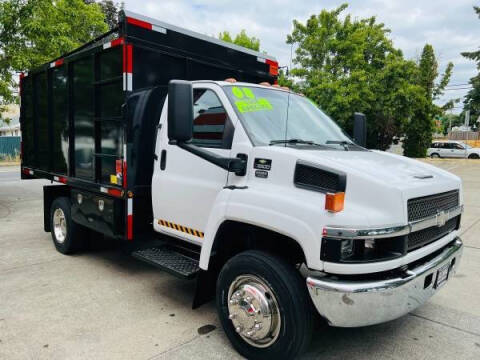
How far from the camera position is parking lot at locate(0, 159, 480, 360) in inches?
126

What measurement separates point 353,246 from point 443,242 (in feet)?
3.78

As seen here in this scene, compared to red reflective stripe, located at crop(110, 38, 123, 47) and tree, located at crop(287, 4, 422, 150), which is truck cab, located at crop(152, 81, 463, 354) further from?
A: tree, located at crop(287, 4, 422, 150)

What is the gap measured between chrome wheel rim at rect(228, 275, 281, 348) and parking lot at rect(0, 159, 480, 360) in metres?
0.32

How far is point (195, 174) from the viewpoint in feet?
12.3

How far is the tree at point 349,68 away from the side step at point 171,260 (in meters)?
17.9

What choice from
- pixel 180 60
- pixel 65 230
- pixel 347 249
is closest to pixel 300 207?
pixel 347 249

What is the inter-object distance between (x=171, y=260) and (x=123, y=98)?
69.2 inches

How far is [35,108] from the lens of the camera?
631cm

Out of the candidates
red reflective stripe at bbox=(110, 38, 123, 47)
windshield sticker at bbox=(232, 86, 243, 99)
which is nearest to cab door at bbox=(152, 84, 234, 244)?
windshield sticker at bbox=(232, 86, 243, 99)

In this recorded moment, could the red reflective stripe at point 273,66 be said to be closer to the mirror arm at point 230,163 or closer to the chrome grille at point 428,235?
the mirror arm at point 230,163

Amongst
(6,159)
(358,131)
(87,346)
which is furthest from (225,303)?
(6,159)

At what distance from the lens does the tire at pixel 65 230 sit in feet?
18.0

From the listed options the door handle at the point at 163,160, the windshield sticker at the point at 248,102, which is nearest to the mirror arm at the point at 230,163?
the windshield sticker at the point at 248,102

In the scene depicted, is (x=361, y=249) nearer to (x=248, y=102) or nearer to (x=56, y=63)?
(x=248, y=102)
